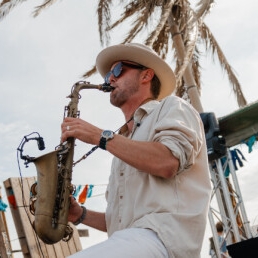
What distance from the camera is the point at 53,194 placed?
2.30m

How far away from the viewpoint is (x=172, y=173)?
78.2 inches

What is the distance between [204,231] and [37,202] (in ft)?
2.85

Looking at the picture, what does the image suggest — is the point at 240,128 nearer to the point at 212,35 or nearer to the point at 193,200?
the point at 212,35

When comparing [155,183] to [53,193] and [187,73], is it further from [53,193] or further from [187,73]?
[187,73]

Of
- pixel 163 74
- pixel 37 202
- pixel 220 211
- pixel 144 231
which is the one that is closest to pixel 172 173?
pixel 144 231

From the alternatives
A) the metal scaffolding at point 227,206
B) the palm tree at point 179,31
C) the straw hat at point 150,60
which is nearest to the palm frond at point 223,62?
the palm tree at point 179,31

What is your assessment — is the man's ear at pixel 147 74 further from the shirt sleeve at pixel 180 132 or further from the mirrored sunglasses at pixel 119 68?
the shirt sleeve at pixel 180 132

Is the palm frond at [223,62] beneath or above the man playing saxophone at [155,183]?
above

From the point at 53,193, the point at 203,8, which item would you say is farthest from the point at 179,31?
the point at 53,193

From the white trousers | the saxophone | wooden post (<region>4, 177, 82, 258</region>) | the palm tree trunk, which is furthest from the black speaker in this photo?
the palm tree trunk

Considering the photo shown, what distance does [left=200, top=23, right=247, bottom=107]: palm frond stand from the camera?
35.9 feet

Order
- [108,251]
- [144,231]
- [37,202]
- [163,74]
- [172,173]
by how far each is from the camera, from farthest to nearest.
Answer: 1. [163,74]
2. [37,202]
3. [172,173]
4. [144,231]
5. [108,251]

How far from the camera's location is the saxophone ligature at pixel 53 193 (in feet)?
7.16

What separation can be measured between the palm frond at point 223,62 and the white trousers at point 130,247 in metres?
9.48
